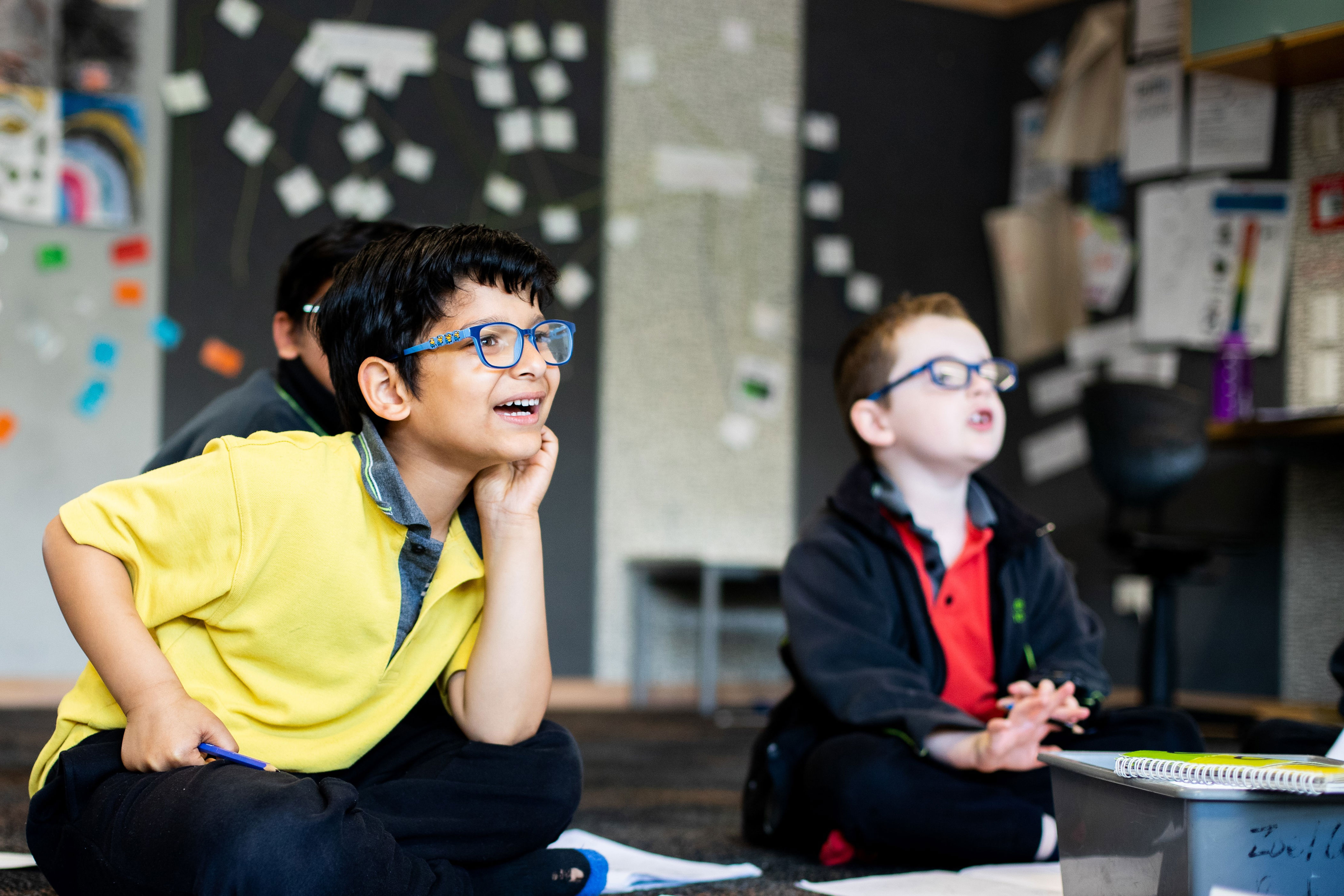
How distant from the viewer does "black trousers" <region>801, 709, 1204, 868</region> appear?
1.43m

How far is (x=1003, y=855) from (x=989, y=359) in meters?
0.63

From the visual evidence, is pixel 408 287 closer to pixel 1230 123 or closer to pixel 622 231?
pixel 622 231

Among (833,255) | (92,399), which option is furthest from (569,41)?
(92,399)

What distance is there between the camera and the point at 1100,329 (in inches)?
165

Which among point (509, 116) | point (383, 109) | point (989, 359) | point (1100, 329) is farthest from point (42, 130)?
point (1100, 329)

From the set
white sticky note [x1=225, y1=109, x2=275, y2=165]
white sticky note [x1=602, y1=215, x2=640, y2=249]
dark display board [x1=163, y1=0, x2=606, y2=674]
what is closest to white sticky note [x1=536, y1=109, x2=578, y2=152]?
dark display board [x1=163, y1=0, x2=606, y2=674]

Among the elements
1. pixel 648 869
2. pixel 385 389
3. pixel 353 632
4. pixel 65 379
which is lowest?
pixel 648 869

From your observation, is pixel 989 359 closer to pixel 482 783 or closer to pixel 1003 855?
pixel 1003 855

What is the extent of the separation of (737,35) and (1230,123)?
1.57 meters

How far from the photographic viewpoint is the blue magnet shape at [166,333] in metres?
3.62

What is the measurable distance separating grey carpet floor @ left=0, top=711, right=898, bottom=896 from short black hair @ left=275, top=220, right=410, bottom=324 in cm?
72

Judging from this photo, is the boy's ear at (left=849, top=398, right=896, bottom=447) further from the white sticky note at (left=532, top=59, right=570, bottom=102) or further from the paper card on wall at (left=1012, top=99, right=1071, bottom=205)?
the paper card on wall at (left=1012, top=99, right=1071, bottom=205)

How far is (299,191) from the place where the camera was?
3789mm

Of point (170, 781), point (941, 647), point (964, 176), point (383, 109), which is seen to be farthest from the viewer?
point (964, 176)
